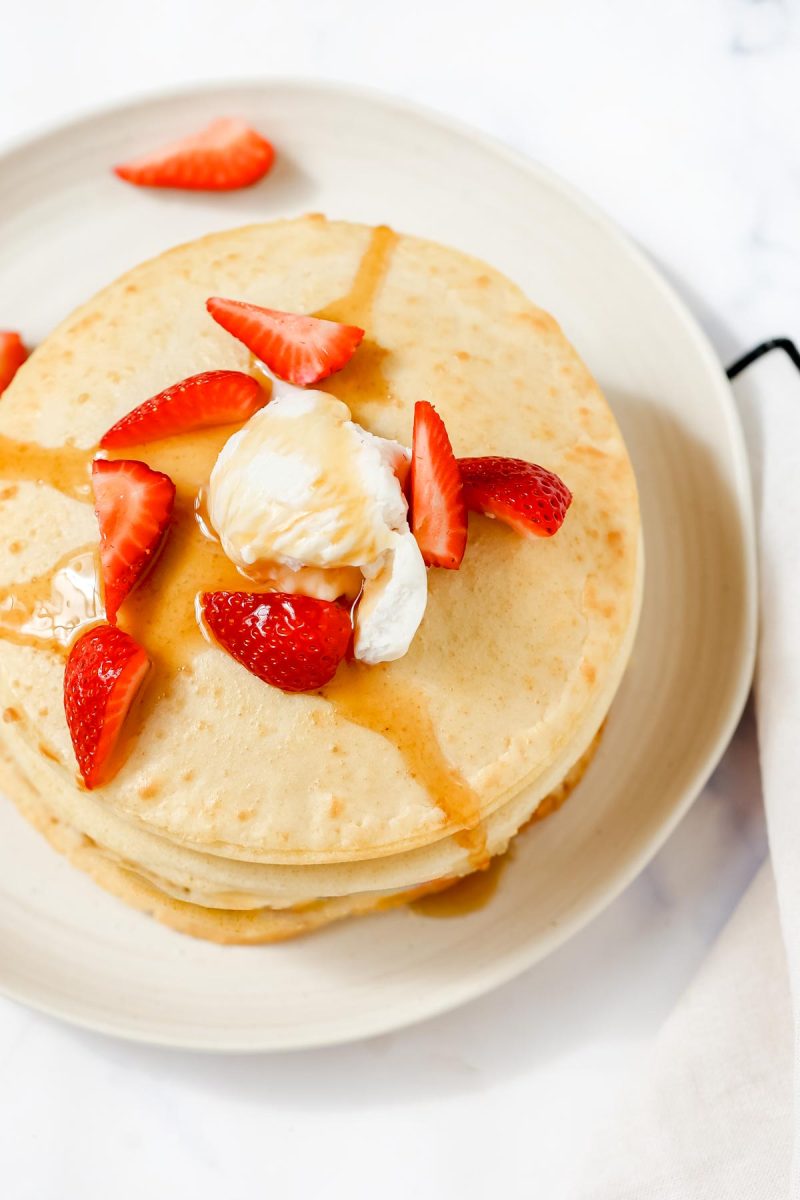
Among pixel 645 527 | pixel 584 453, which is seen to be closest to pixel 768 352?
pixel 645 527

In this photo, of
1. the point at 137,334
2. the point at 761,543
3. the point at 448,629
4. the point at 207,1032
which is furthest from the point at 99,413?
the point at 761,543

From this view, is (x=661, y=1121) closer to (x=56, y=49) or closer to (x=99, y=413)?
(x=99, y=413)

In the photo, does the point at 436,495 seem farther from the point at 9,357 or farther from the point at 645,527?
the point at 9,357

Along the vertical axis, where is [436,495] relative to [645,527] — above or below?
above

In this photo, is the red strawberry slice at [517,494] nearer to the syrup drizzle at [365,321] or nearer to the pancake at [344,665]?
the pancake at [344,665]

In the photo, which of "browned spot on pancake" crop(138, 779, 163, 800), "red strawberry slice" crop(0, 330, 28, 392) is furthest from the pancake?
"red strawberry slice" crop(0, 330, 28, 392)

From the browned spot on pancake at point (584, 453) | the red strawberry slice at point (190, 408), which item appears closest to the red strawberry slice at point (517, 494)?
the browned spot on pancake at point (584, 453)
